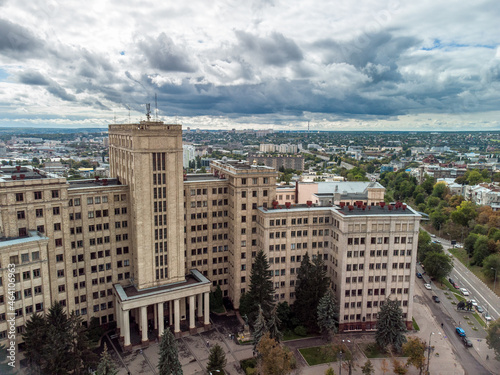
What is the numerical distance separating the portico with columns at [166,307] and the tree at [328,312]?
25.5 m

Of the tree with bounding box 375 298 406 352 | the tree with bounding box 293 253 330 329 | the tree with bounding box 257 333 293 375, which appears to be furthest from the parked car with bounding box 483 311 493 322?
the tree with bounding box 257 333 293 375

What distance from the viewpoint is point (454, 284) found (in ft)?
389

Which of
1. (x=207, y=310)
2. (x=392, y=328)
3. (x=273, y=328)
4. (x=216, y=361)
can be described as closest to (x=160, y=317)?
(x=207, y=310)

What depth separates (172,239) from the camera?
83.1 m

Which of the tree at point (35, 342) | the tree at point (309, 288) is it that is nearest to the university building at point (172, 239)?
the tree at point (309, 288)

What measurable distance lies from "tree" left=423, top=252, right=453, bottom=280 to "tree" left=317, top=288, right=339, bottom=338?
53811mm

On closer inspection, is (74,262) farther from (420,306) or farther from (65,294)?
(420,306)

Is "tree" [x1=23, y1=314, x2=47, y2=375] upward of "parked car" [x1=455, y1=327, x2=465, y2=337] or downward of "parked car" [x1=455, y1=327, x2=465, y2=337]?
upward

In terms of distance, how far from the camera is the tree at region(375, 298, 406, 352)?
7812cm

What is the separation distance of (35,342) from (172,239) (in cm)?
3172

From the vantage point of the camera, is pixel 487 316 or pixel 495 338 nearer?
pixel 495 338

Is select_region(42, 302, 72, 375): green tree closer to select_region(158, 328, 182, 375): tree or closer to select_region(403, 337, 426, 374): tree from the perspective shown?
select_region(158, 328, 182, 375): tree

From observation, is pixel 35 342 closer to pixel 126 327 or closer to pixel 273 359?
pixel 126 327

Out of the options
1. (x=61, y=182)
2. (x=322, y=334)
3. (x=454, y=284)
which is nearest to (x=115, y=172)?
(x=61, y=182)
